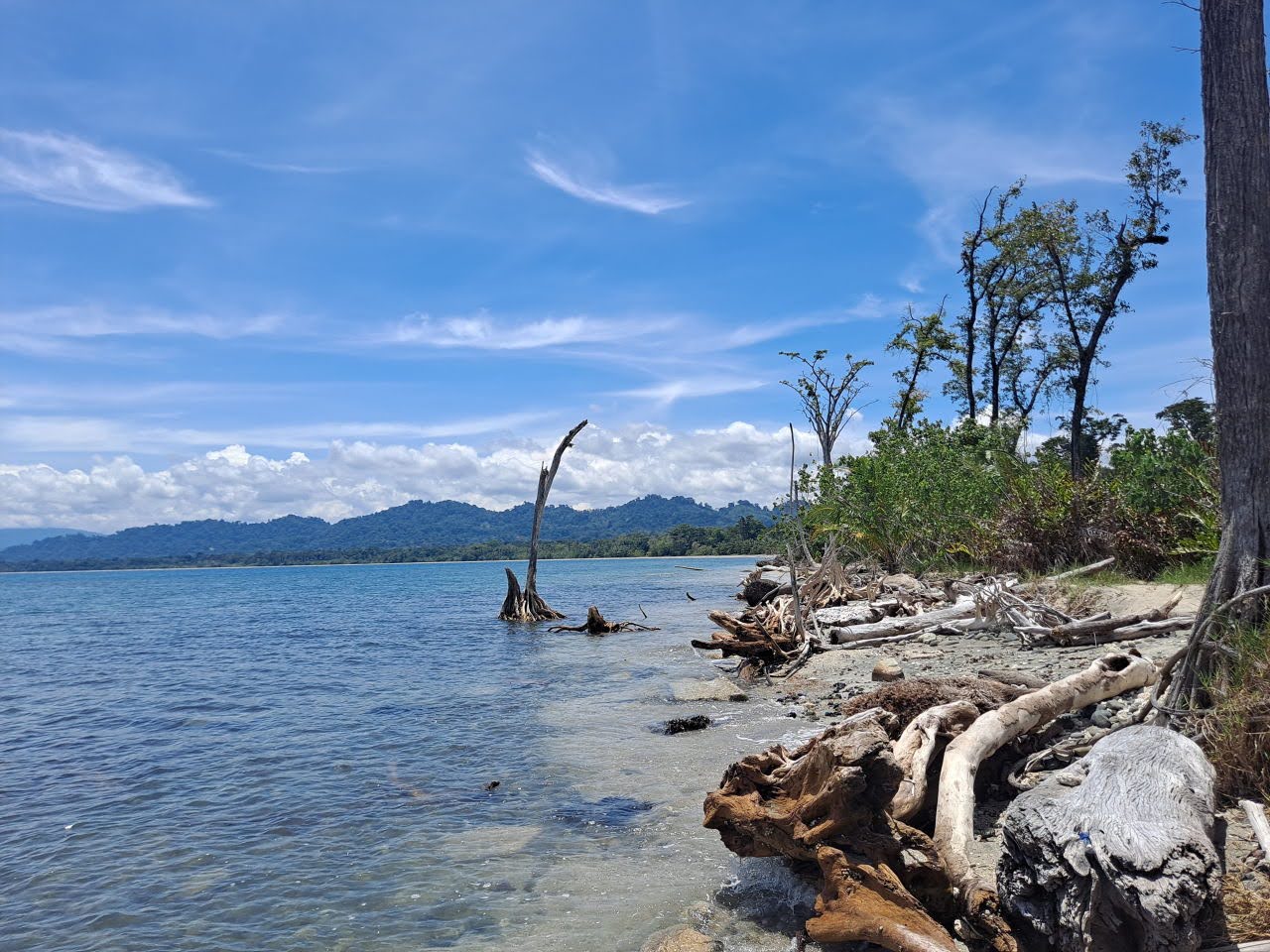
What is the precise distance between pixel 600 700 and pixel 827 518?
17.2m

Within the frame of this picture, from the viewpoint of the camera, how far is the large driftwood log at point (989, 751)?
4.22 m

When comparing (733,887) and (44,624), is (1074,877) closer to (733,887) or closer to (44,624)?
(733,887)

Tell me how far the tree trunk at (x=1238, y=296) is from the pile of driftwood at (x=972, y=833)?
1.60 m

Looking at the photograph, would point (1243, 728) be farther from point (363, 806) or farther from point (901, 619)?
point (901, 619)

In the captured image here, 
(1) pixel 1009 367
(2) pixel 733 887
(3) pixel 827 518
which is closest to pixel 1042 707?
(2) pixel 733 887

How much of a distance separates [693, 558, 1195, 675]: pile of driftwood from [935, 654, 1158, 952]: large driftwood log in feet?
9.22

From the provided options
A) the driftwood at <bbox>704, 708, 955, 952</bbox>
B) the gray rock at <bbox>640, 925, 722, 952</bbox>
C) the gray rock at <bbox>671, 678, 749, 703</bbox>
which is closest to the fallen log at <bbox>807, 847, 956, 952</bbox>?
the driftwood at <bbox>704, 708, 955, 952</bbox>

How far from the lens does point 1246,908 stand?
12.5 ft

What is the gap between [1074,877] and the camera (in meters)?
3.50

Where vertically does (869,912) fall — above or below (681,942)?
above

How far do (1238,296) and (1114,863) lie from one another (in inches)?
182

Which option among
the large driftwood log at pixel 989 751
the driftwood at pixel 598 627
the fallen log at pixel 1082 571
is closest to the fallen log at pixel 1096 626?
the large driftwood log at pixel 989 751

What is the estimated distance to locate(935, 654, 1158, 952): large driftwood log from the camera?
422 centimetres

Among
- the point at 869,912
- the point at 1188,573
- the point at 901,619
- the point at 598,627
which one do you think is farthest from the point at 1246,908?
the point at 598,627
